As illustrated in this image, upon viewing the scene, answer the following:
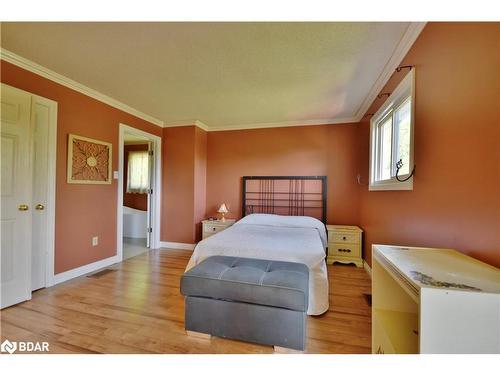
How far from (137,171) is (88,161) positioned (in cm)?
245

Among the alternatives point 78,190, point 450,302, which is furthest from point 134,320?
point 450,302

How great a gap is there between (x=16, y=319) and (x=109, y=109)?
8.28 feet

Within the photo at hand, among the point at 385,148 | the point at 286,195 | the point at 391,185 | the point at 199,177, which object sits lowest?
the point at 286,195

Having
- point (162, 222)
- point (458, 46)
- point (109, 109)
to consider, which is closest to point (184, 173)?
point (162, 222)

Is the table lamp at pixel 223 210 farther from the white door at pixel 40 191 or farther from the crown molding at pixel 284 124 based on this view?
the white door at pixel 40 191

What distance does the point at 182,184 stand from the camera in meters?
3.97

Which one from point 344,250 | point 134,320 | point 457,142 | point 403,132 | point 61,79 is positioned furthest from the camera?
point 344,250

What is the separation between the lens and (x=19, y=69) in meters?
2.07

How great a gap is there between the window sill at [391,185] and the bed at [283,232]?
0.86 m

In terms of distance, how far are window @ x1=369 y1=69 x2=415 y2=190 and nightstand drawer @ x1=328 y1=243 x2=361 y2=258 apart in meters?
0.96

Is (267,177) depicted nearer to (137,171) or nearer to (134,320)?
(134,320)

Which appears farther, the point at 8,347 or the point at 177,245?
the point at 177,245

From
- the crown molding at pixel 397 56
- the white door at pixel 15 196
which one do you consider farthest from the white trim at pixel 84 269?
the crown molding at pixel 397 56

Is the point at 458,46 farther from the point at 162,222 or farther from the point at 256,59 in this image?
the point at 162,222
